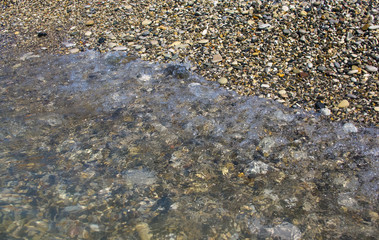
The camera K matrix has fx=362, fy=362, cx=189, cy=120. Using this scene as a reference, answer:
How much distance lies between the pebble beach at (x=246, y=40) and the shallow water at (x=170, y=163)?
297 millimetres

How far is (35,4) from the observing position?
6164 millimetres

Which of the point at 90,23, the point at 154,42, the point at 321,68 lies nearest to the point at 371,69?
the point at 321,68

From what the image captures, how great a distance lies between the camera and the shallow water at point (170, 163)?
261 centimetres

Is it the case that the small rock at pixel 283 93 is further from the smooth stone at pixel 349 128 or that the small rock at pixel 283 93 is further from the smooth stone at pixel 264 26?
the smooth stone at pixel 264 26

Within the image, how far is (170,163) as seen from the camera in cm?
323

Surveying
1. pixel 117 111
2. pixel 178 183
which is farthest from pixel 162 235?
pixel 117 111

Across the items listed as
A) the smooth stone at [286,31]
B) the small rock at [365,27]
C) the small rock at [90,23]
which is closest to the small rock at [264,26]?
the smooth stone at [286,31]

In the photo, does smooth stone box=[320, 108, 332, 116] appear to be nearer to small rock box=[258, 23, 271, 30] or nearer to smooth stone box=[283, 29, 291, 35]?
smooth stone box=[283, 29, 291, 35]

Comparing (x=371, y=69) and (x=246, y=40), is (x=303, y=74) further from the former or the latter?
(x=246, y=40)

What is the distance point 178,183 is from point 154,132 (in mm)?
744

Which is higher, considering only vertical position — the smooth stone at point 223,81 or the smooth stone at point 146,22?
the smooth stone at point 146,22

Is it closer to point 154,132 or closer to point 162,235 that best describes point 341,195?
point 162,235

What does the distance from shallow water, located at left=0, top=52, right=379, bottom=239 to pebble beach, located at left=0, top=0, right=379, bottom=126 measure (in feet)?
0.97

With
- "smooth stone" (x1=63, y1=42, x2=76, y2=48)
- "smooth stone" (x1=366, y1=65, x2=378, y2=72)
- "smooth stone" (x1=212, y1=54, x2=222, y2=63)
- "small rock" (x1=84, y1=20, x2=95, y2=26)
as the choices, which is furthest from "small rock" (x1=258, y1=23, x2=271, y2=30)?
"smooth stone" (x1=63, y1=42, x2=76, y2=48)
